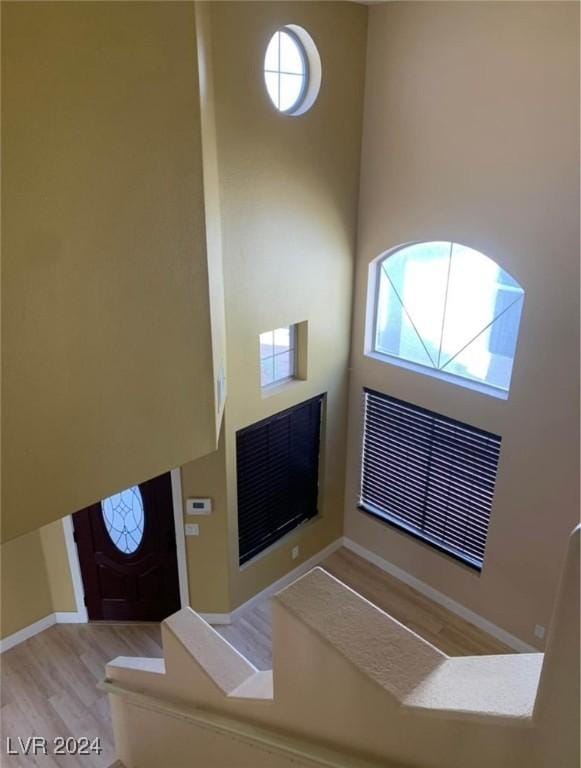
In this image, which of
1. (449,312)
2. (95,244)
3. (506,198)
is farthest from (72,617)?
(506,198)

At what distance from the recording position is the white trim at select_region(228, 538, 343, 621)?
232 inches

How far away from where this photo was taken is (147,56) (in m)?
2.52

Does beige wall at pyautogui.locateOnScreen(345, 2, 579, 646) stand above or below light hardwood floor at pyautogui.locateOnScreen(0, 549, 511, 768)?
above

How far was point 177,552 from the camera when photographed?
18.1 feet

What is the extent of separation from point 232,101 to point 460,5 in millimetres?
1859

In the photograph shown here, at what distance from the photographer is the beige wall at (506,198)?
13.3ft

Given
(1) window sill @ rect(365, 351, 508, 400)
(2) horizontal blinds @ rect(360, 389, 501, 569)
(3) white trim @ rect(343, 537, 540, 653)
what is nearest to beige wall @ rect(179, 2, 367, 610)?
(1) window sill @ rect(365, 351, 508, 400)

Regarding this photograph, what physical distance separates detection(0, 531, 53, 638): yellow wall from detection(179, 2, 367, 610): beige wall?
1.51 m

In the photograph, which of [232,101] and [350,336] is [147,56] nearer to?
[232,101]

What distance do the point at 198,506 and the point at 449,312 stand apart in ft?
9.57

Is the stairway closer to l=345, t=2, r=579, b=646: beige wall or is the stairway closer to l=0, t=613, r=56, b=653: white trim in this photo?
l=345, t=2, r=579, b=646: beige wall
